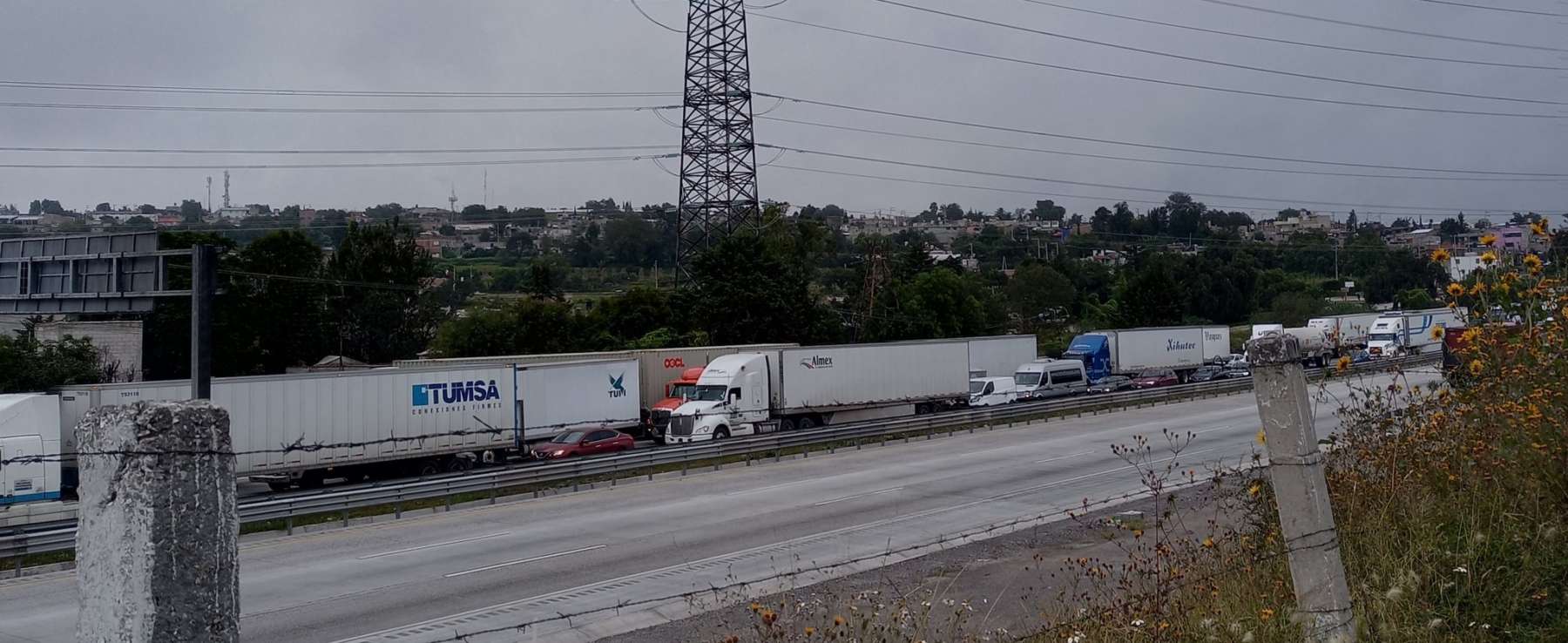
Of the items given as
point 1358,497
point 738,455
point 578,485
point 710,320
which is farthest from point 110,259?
point 710,320

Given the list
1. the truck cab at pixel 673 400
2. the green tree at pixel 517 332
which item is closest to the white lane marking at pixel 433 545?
A: the truck cab at pixel 673 400

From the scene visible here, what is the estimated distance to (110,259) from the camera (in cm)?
1998

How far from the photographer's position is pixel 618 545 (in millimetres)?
18594

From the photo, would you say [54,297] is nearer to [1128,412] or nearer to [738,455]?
[738,455]

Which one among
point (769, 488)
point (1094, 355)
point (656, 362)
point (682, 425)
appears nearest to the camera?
point (769, 488)

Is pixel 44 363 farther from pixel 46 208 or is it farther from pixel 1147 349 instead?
pixel 46 208

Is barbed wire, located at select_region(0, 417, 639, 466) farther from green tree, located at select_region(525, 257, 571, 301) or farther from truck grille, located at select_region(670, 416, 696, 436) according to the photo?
green tree, located at select_region(525, 257, 571, 301)

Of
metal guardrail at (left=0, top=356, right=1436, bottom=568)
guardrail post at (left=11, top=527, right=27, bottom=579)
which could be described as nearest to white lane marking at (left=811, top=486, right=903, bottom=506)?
metal guardrail at (left=0, top=356, right=1436, bottom=568)

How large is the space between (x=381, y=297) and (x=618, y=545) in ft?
179

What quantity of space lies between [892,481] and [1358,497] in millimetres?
19053

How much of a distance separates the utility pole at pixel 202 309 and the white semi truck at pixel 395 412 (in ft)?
29.0

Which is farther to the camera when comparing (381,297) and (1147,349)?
(381,297)

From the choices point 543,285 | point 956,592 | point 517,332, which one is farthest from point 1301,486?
point 543,285

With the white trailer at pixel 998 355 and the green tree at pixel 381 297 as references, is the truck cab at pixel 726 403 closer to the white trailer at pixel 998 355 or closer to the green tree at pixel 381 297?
the white trailer at pixel 998 355
